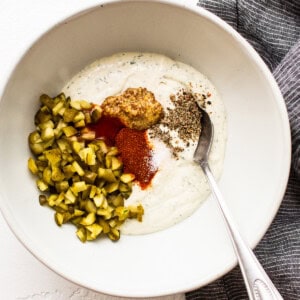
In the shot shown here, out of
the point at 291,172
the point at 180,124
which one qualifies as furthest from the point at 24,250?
the point at 291,172

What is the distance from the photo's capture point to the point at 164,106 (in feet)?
5.12

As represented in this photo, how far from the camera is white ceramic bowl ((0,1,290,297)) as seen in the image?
4.74 ft

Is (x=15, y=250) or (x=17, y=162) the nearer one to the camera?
(x=17, y=162)

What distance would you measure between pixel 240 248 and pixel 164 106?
1.35 feet

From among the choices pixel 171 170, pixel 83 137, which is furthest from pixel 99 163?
pixel 171 170

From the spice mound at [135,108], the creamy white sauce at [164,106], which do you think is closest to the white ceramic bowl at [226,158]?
the creamy white sauce at [164,106]

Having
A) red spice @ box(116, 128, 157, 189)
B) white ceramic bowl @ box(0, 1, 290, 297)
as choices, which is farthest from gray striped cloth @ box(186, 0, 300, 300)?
red spice @ box(116, 128, 157, 189)

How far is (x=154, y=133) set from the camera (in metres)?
1.55

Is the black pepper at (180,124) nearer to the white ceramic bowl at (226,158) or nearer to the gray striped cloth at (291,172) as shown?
the white ceramic bowl at (226,158)

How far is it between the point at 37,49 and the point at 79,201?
0.38 metres

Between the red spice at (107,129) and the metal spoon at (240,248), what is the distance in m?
0.21

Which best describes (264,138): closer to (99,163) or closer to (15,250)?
(99,163)

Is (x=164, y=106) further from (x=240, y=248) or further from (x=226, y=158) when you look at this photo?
(x=240, y=248)

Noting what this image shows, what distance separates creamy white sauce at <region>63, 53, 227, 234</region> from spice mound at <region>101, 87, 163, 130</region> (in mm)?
29
